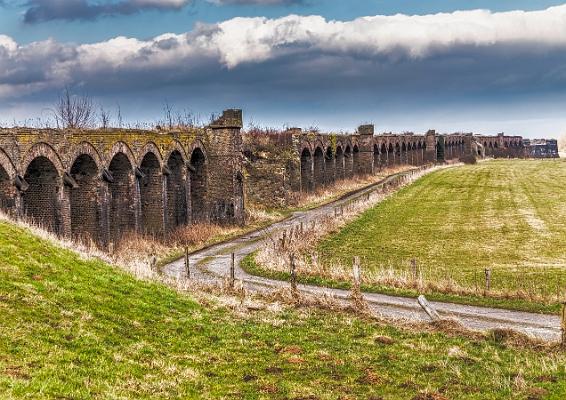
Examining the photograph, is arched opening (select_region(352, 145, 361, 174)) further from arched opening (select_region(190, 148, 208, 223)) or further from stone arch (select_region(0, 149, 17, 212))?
stone arch (select_region(0, 149, 17, 212))

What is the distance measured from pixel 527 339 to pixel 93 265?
10.7 m

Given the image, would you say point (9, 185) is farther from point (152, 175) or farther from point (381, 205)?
point (381, 205)

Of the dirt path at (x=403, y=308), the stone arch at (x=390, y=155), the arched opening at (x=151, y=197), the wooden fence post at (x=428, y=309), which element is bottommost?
the dirt path at (x=403, y=308)

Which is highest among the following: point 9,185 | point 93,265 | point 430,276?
point 9,185

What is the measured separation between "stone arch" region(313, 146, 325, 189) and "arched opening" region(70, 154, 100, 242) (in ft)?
→ 105

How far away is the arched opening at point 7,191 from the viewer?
22.3 meters

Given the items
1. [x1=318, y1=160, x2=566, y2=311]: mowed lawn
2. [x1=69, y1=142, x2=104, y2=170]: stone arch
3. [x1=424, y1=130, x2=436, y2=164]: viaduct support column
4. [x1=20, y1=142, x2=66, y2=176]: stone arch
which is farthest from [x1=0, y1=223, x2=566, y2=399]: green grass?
[x1=424, y1=130, x2=436, y2=164]: viaduct support column

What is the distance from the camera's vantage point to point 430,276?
24.1 meters

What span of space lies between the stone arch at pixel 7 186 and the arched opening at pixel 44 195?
271cm

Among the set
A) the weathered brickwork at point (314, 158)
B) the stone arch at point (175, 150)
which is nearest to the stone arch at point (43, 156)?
the stone arch at point (175, 150)

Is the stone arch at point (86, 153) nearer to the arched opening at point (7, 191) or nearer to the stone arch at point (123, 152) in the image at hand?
the stone arch at point (123, 152)

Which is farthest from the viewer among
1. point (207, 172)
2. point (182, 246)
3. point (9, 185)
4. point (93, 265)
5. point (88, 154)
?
point (207, 172)

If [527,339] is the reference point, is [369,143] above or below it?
above

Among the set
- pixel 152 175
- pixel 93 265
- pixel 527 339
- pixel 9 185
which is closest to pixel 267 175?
pixel 152 175
